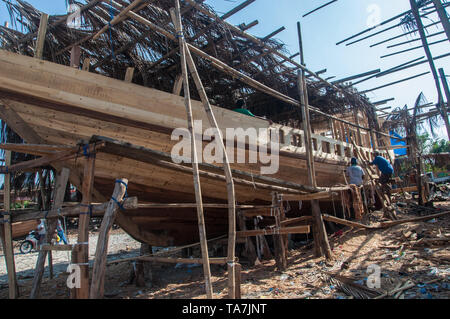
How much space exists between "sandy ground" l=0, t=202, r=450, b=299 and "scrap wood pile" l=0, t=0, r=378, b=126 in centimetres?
350

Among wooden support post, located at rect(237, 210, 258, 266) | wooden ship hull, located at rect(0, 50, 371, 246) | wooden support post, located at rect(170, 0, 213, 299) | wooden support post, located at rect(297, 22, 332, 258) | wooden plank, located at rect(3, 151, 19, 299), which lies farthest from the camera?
wooden support post, located at rect(237, 210, 258, 266)

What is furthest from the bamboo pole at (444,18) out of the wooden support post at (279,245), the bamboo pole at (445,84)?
the wooden support post at (279,245)

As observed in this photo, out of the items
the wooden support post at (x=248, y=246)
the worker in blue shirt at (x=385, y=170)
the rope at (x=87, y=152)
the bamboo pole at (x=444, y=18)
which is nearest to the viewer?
the rope at (x=87, y=152)

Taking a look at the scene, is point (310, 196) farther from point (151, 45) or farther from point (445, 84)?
point (445, 84)

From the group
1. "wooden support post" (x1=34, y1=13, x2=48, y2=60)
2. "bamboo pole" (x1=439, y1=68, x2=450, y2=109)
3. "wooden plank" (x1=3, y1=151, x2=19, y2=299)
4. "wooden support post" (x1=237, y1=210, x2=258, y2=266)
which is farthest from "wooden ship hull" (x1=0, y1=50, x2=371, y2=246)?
"bamboo pole" (x1=439, y1=68, x2=450, y2=109)

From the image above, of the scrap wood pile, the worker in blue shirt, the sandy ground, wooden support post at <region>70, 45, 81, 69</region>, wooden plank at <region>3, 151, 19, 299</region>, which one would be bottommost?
the sandy ground

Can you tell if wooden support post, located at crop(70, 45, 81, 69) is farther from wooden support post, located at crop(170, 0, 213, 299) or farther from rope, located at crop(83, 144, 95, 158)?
wooden support post, located at crop(170, 0, 213, 299)

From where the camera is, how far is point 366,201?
19.9 ft

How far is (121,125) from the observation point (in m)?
3.70

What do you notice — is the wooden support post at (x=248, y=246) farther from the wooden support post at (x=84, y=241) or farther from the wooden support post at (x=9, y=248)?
the wooden support post at (x=9, y=248)

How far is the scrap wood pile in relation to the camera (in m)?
4.30

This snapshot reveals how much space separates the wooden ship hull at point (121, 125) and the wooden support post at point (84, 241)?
0.64 meters

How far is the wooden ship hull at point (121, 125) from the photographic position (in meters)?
3.26
